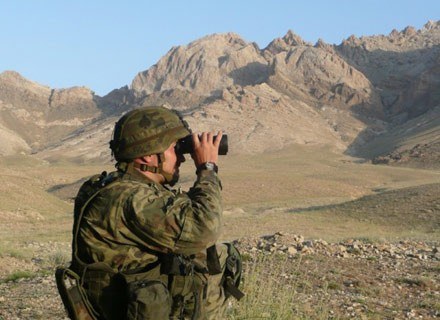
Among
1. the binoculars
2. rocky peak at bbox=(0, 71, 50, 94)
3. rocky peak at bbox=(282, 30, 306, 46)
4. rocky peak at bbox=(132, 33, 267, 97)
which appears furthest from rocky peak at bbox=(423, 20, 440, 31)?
the binoculars

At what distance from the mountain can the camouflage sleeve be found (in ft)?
247

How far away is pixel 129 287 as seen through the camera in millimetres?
2779

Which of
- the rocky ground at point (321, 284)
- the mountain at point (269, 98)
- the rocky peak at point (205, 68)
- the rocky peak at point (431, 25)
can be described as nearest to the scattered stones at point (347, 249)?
the rocky ground at point (321, 284)

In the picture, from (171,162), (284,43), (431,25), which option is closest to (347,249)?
(171,162)

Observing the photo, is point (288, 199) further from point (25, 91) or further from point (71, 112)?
point (25, 91)

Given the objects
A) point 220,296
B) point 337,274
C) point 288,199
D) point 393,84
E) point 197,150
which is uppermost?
point 393,84

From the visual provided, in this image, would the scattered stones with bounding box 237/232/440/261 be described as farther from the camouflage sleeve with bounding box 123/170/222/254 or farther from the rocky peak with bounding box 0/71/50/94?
the rocky peak with bounding box 0/71/50/94

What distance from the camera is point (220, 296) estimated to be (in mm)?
3377

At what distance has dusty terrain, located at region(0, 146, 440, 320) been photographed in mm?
6414

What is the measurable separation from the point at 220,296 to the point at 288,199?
41.5 meters

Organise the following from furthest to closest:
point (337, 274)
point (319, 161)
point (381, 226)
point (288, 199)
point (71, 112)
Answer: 1. point (71, 112)
2. point (319, 161)
3. point (288, 199)
4. point (381, 226)
5. point (337, 274)

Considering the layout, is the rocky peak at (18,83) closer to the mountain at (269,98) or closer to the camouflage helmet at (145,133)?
the mountain at (269,98)

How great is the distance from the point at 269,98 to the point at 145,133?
10011 cm

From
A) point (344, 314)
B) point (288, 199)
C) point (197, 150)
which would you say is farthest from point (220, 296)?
point (288, 199)
